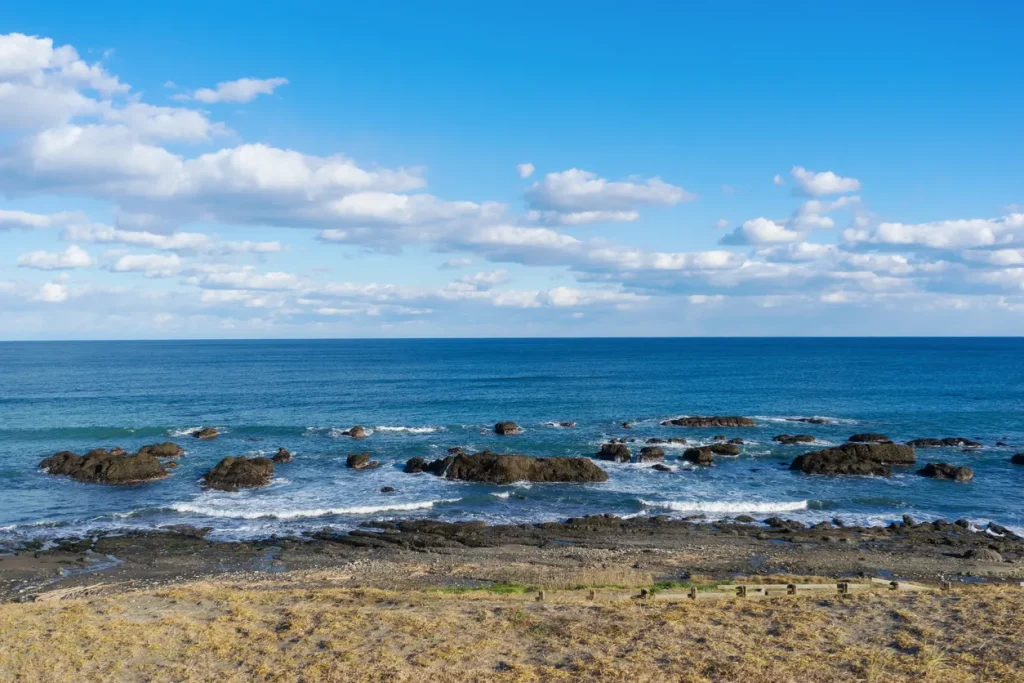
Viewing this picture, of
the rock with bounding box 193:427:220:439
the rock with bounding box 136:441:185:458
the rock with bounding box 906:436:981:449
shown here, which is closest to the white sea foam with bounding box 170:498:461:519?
the rock with bounding box 136:441:185:458

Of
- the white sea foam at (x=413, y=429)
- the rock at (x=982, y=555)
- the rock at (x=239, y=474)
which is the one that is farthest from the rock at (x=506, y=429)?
the rock at (x=982, y=555)

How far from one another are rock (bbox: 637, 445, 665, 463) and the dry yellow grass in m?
32.4

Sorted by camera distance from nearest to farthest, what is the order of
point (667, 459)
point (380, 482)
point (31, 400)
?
point (380, 482)
point (667, 459)
point (31, 400)

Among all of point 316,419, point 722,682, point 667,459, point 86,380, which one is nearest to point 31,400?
point 86,380

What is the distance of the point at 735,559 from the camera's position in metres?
31.8

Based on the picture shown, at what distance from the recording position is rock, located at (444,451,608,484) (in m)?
49.8

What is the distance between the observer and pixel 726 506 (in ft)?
141

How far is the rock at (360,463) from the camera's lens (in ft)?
178

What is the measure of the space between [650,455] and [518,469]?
12749 millimetres

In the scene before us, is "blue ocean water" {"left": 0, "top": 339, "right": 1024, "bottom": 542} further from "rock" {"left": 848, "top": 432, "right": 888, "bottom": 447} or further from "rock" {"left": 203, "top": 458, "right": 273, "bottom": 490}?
"rock" {"left": 848, "top": 432, "right": 888, "bottom": 447}

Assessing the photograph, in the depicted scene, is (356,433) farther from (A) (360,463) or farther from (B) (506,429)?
(B) (506,429)

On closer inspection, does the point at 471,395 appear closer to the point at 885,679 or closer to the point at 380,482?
the point at 380,482

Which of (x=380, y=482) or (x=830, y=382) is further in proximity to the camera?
(x=830, y=382)

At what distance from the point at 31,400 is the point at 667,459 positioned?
84151 millimetres
